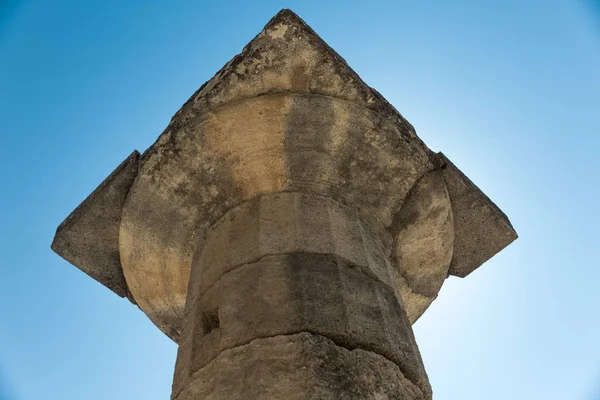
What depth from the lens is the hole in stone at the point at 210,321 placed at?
10.1 ft

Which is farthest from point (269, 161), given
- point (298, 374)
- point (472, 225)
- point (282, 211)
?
point (298, 374)

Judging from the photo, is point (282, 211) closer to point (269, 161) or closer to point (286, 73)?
point (269, 161)

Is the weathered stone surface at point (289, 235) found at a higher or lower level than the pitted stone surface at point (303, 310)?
higher

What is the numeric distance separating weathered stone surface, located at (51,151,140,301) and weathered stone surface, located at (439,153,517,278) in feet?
8.17

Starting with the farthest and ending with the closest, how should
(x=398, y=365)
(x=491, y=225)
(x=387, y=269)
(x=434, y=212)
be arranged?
(x=491, y=225) → (x=434, y=212) → (x=387, y=269) → (x=398, y=365)

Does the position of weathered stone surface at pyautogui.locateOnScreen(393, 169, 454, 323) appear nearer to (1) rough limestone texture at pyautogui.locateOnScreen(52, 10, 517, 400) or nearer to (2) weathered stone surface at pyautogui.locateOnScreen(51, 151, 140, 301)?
(1) rough limestone texture at pyautogui.locateOnScreen(52, 10, 517, 400)

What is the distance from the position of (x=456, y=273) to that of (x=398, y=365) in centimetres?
225

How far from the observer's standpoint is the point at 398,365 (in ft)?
9.23

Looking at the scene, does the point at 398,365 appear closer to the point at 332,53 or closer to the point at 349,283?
the point at 349,283

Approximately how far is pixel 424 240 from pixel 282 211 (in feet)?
4.22

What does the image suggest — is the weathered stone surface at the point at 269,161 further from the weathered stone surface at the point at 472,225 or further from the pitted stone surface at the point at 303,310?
the pitted stone surface at the point at 303,310

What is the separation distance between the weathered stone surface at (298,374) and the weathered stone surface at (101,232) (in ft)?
6.95

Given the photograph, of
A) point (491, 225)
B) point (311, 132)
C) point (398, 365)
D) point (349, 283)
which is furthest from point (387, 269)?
point (491, 225)

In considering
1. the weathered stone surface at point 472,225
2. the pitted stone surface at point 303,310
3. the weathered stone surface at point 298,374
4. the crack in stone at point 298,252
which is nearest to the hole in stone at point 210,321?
the pitted stone surface at point 303,310
